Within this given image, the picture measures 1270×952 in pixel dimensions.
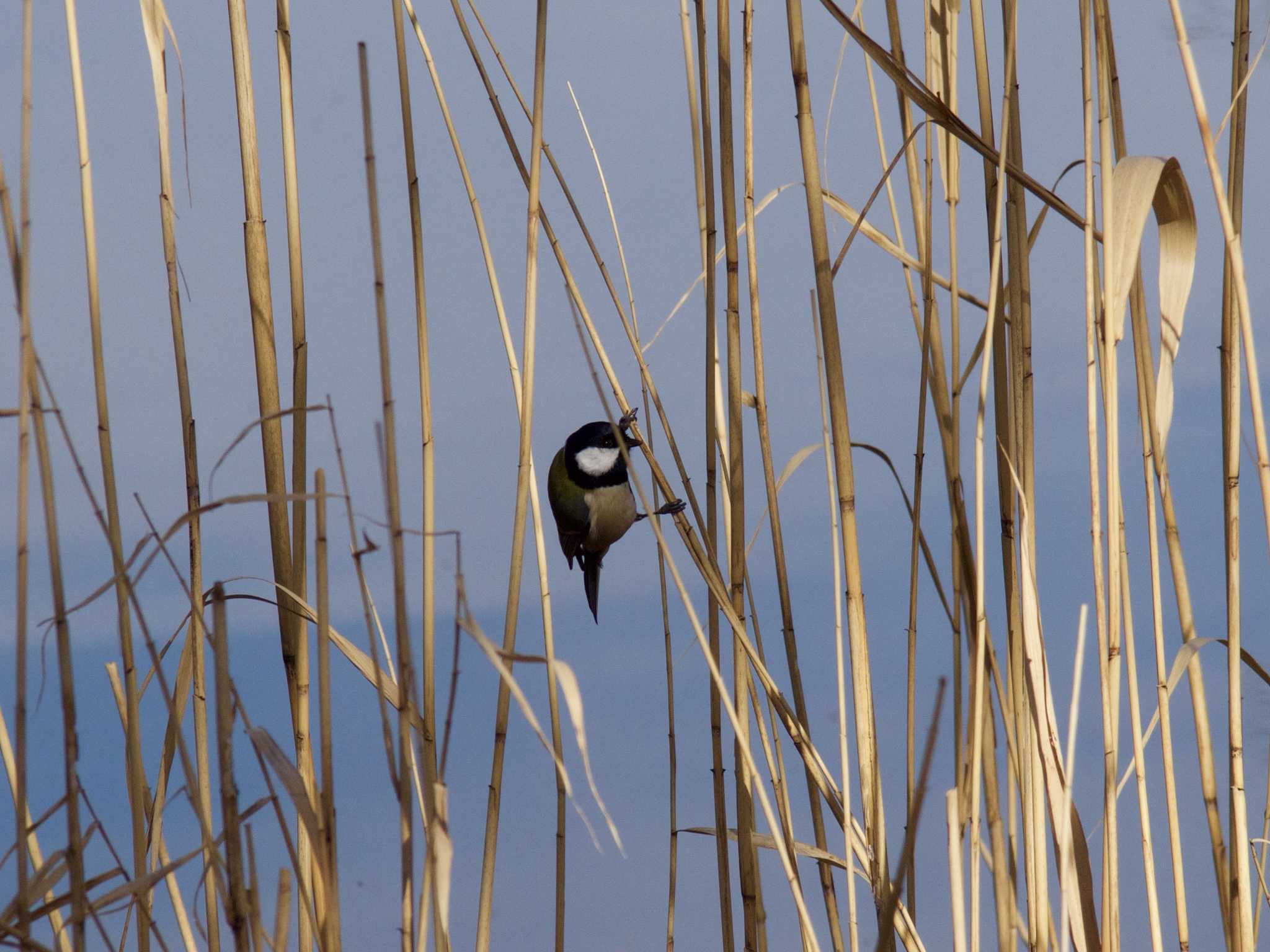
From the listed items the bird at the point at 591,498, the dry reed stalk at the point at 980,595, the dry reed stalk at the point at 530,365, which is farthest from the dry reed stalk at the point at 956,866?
the bird at the point at 591,498

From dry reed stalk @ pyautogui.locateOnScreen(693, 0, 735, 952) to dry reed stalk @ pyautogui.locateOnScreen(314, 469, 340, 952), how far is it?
1.33 ft

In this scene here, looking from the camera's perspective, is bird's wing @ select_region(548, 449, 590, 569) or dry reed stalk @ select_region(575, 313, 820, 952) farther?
bird's wing @ select_region(548, 449, 590, 569)

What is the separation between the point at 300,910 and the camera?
1.07 metres

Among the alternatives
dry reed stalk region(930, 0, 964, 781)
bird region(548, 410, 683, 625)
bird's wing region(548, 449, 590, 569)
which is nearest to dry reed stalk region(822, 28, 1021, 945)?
dry reed stalk region(930, 0, 964, 781)

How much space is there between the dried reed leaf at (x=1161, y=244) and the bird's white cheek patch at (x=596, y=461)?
1567 millimetres

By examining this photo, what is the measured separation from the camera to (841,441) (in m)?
1.10

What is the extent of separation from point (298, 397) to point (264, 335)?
103mm

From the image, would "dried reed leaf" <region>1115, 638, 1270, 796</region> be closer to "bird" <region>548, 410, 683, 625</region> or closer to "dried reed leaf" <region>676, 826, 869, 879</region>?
"dried reed leaf" <region>676, 826, 869, 879</region>

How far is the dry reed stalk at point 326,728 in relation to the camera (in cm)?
84

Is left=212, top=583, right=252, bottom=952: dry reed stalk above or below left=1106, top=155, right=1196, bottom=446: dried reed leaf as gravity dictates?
below

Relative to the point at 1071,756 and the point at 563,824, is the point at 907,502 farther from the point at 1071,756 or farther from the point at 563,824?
the point at 563,824

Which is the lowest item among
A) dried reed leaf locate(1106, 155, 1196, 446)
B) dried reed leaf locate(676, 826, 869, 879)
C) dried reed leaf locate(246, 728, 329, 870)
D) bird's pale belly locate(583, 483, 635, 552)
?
dried reed leaf locate(676, 826, 869, 879)

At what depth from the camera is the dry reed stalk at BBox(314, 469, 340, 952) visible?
837 millimetres

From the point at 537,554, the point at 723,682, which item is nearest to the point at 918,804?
the point at 723,682
